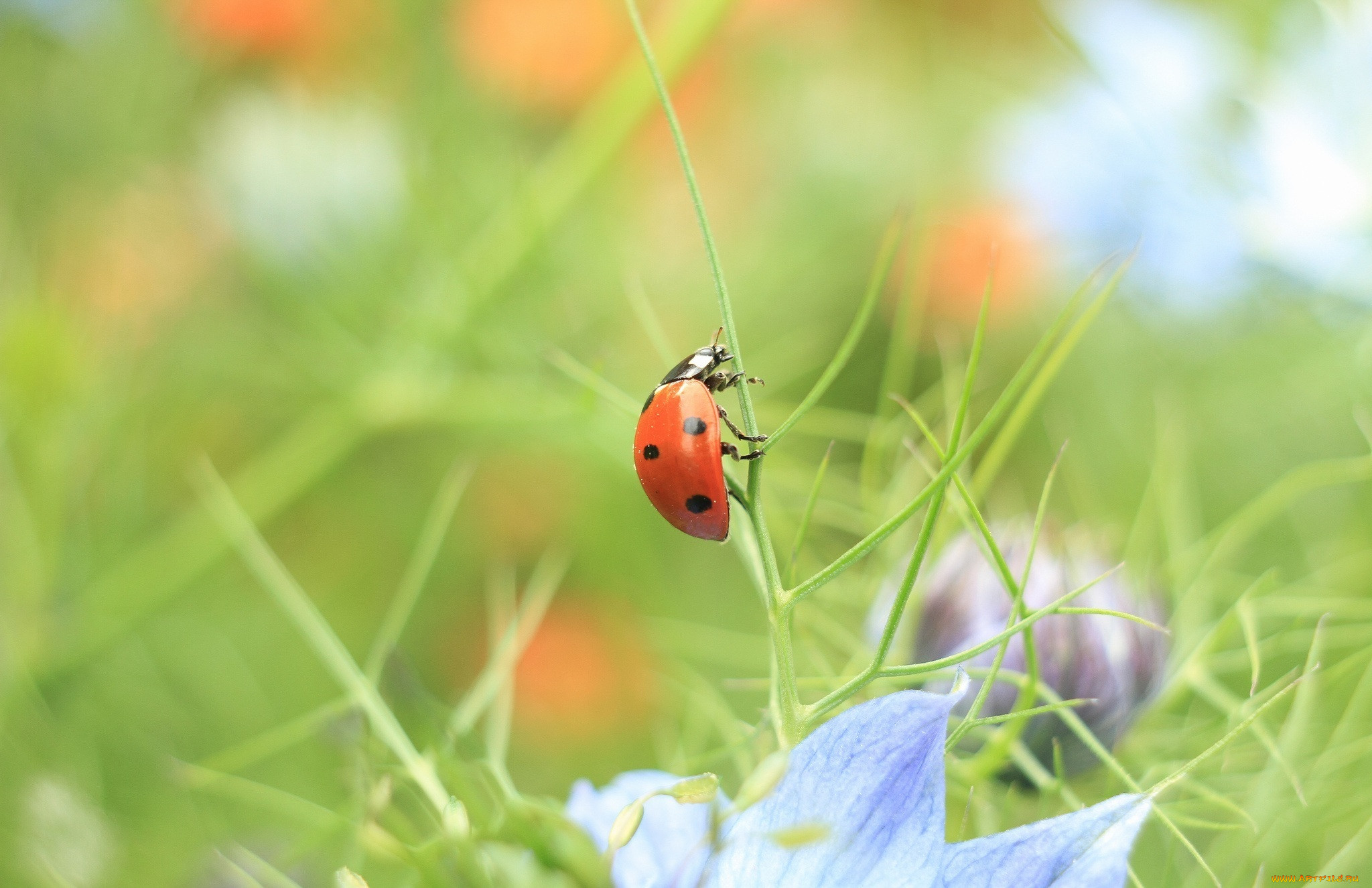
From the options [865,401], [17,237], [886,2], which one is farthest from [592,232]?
[886,2]

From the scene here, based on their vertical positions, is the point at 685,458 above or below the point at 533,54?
below

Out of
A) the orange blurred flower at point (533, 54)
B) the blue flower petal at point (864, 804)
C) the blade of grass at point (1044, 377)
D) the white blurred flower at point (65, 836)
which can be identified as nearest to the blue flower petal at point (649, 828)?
the blue flower petal at point (864, 804)

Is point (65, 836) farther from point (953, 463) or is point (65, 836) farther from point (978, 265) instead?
point (978, 265)

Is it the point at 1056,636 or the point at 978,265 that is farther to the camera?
the point at 978,265

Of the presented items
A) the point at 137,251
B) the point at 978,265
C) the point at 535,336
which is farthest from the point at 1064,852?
the point at 978,265

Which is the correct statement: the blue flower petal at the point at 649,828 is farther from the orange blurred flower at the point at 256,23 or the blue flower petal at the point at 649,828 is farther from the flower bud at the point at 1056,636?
the orange blurred flower at the point at 256,23

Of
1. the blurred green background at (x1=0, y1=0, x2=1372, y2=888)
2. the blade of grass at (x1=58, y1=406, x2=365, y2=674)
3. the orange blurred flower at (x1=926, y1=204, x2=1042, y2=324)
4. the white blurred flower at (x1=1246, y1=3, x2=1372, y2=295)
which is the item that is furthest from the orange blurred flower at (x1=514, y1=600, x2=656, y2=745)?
the white blurred flower at (x1=1246, y1=3, x2=1372, y2=295)

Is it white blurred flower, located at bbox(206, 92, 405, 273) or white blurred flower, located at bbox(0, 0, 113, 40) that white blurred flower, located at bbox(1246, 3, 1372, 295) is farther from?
white blurred flower, located at bbox(0, 0, 113, 40)
